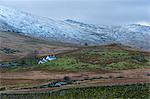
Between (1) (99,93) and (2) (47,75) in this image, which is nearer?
(1) (99,93)

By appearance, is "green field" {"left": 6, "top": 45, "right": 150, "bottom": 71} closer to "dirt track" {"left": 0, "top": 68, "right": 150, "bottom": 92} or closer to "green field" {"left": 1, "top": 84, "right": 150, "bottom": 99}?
"dirt track" {"left": 0, "top": 68, "right": 150, "bottom": 92}

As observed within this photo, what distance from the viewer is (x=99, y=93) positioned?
2260 inches

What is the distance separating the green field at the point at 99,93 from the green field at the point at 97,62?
166 feet

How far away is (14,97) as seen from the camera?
199ft

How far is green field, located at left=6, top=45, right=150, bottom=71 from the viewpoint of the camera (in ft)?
371

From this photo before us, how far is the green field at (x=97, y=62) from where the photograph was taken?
112938 mm

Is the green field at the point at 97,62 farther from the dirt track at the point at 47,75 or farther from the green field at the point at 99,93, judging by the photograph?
the green field at the point at 99,93

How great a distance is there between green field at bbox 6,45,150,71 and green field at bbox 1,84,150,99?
166 feet

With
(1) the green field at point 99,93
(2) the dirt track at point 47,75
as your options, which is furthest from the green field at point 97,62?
(1) the green field at point 99,93

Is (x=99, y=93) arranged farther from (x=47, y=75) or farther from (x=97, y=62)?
(x=97, y=62)

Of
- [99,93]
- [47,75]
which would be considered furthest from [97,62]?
[99,93]

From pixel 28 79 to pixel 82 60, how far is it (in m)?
24.9

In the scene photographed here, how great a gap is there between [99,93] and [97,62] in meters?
60.1

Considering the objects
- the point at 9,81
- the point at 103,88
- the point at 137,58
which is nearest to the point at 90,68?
the point at 137,58
